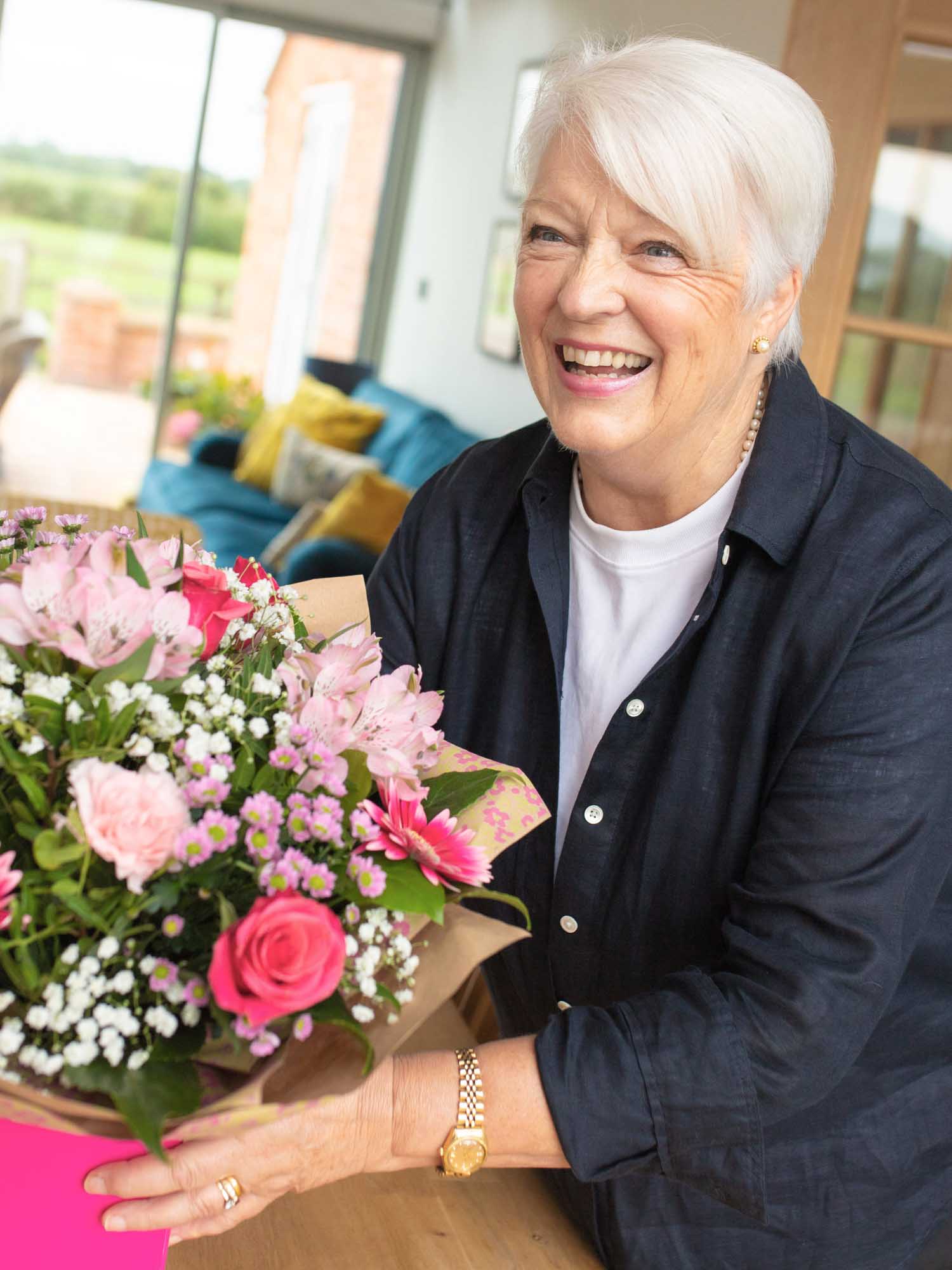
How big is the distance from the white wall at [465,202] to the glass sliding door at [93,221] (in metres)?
1.31

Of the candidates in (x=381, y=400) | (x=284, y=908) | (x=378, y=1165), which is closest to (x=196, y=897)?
(x=284, y=908)

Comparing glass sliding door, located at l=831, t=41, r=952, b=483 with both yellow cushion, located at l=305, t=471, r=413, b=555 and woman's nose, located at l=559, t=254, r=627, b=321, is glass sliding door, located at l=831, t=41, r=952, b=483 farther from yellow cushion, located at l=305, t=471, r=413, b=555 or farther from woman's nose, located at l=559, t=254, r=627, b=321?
yellow cushion, located at l=305, t=471, r=413, b=555

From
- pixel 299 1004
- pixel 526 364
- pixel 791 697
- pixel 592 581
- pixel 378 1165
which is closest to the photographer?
pixel 299 1004

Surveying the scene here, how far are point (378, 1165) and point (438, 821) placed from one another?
11.8 inches

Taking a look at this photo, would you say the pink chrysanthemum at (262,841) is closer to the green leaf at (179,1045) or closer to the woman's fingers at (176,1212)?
the green leaf at (179,1045)

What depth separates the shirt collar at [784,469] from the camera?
1.22 m

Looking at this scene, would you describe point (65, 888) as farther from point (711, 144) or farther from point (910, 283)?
point (910, 283)

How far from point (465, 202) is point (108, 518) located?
17.9 feet

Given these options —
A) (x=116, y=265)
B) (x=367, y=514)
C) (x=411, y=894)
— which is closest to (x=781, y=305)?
(x=411, y=894)

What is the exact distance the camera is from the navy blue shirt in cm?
104

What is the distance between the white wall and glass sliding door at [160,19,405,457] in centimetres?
35

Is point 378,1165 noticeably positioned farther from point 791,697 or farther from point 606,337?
point 606,337

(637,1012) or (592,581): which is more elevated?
(592,581)

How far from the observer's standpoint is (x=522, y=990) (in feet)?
4.69
